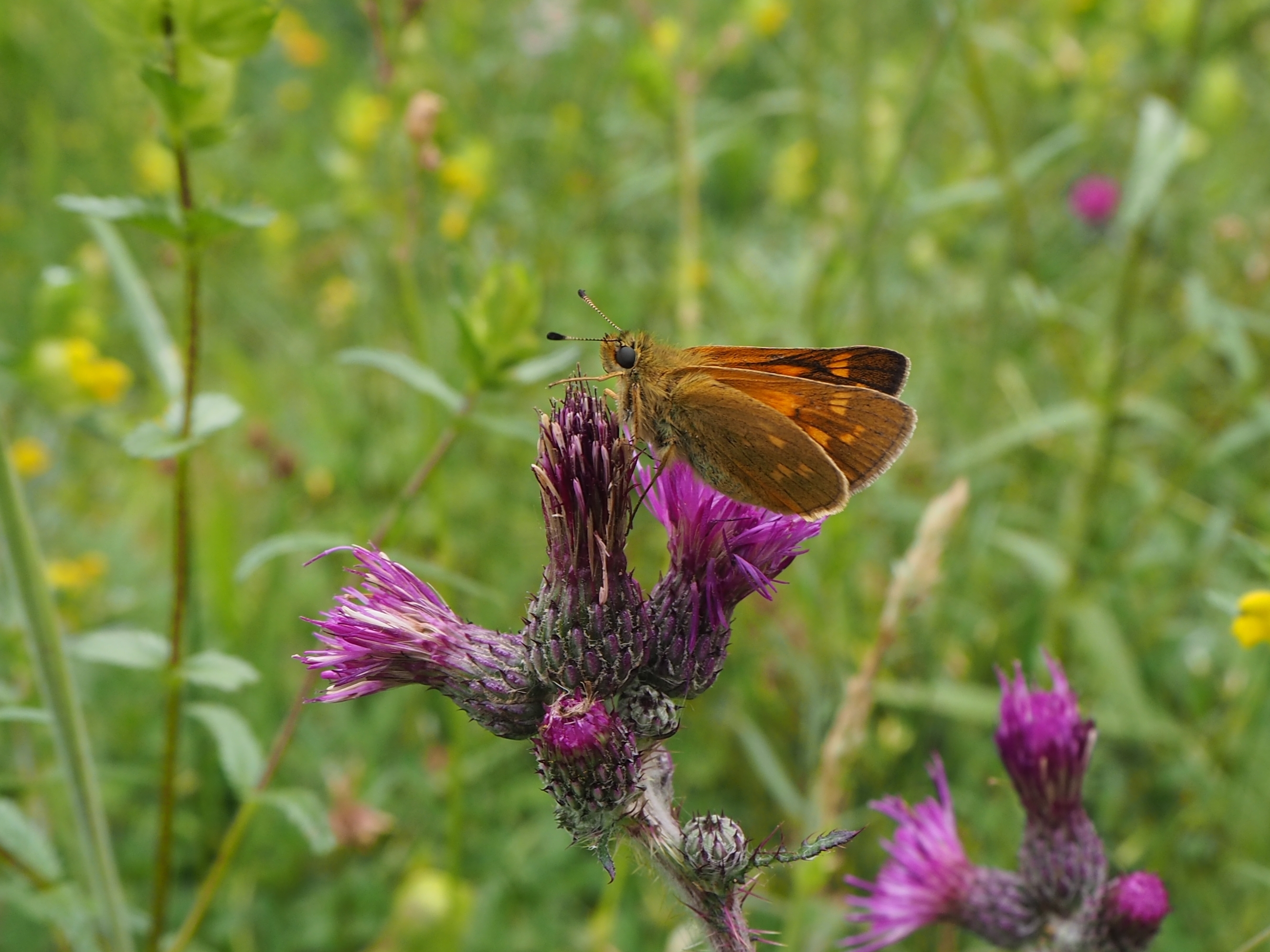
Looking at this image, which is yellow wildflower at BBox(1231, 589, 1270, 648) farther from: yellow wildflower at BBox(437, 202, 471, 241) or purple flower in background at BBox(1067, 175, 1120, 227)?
purple flower in background at BBox(1067, 175, 1120, 227)

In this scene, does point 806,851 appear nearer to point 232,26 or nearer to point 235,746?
point 235,746

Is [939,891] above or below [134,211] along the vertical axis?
below

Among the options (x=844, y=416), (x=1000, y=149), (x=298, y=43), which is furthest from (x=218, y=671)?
(x=298, y=43)

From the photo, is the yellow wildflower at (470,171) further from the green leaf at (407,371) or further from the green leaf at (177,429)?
the green leaf at (177,429)

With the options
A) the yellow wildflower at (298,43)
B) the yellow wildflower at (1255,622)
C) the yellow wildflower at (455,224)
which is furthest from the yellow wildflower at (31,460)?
the yellow wildflower at (298,43)

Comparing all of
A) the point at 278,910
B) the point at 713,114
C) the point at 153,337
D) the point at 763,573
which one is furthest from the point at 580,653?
the point at 713,114

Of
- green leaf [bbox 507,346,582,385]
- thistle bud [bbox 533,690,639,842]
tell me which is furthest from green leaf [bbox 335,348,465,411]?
thistle bud [bbox 533,690,639,842]
